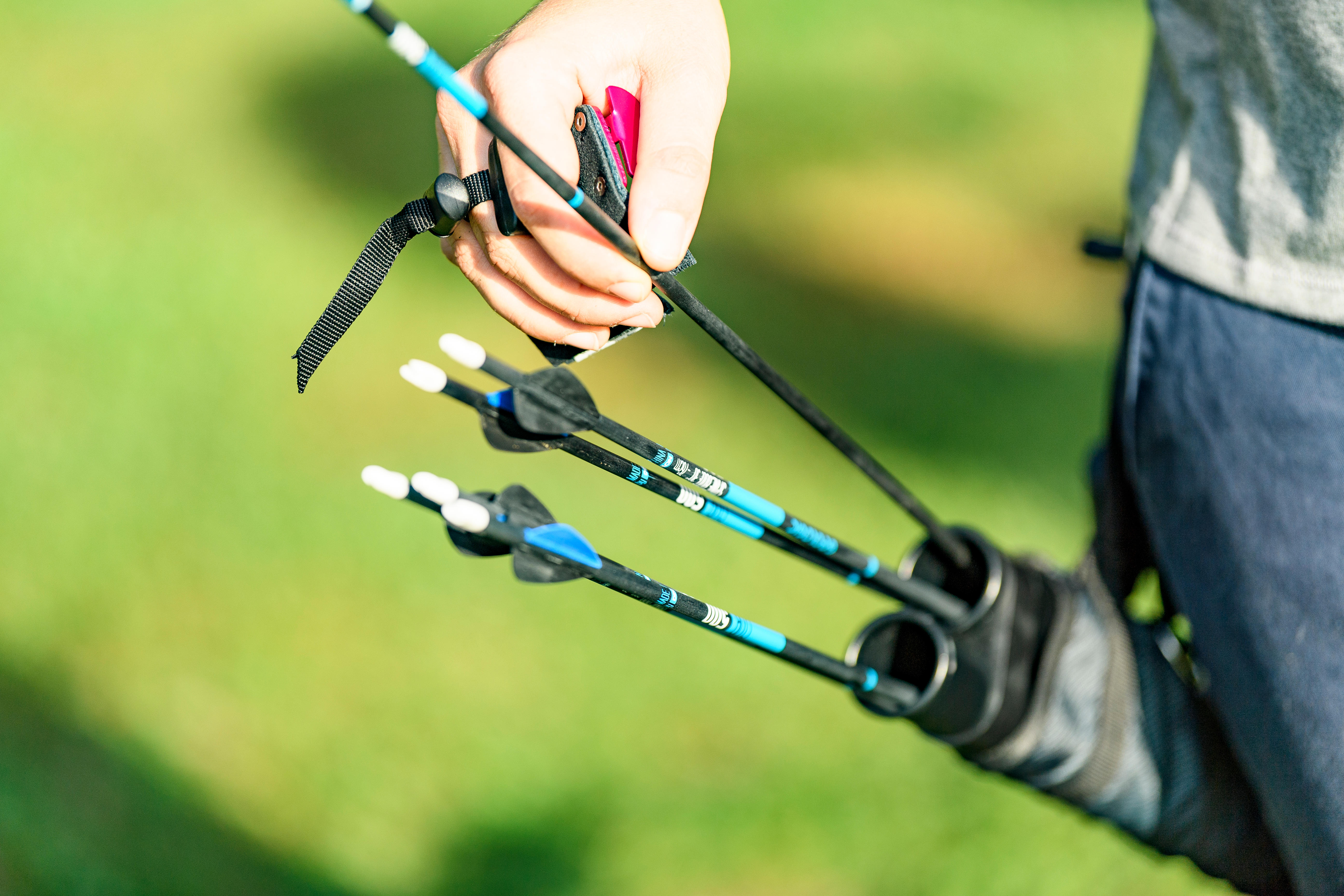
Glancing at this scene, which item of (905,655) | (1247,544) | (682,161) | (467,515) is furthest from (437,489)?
(1247,544)

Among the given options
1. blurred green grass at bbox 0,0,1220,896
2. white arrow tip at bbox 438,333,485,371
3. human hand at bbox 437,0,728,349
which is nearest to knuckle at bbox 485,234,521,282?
human hand at bbox 437,0,728,349

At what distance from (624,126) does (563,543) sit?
0.29 meters

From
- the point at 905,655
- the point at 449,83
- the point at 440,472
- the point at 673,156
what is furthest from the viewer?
the point at 440,472

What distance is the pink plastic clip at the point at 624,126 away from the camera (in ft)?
2.27

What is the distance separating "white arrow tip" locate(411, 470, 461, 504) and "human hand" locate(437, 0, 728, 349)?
15 cm

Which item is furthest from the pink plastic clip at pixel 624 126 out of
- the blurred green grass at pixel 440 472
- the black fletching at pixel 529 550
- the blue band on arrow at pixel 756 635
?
the blurred green grass at pixel 440 472

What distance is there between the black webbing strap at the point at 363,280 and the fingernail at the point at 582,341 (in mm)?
120

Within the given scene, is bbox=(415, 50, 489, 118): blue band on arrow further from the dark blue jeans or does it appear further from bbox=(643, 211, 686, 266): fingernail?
the dark blue jeans

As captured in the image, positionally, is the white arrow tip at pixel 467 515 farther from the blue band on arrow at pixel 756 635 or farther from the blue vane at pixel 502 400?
the blue band on arrow at pixel 756 635

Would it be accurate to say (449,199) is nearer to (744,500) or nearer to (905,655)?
(744,500)

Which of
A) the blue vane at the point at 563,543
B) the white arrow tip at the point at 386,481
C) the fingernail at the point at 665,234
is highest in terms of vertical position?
the fingernail at the point at 665,234

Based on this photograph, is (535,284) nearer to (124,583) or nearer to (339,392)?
(124,583)

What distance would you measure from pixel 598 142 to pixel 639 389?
1.61 metres

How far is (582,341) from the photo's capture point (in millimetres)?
713
